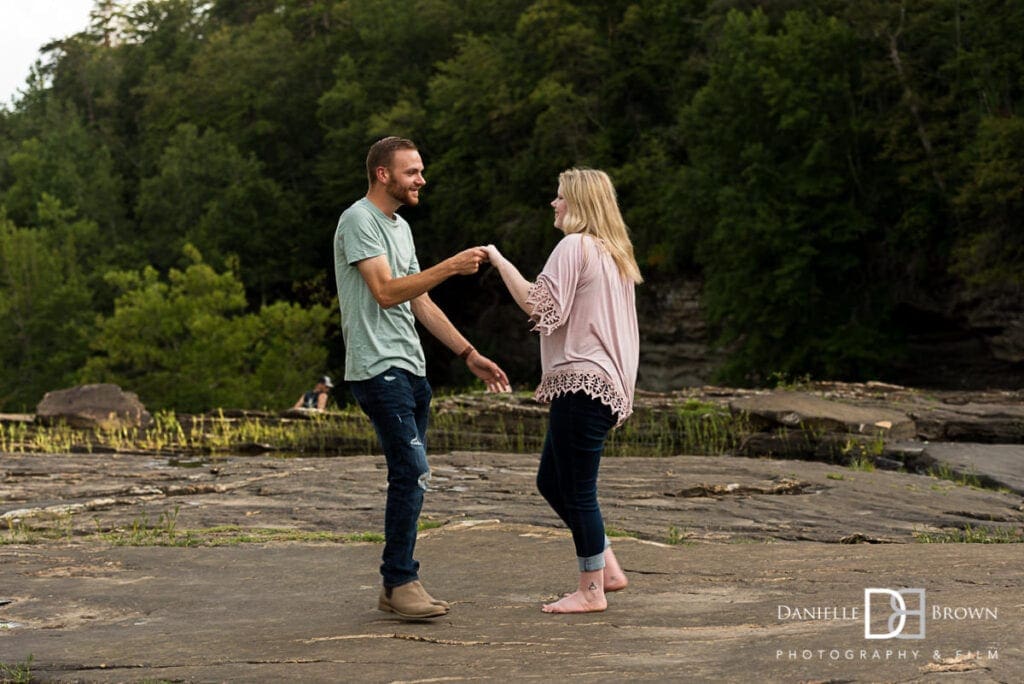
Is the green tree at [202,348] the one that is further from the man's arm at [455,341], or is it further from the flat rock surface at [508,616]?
the man's arm at [455,341]

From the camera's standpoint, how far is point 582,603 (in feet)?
19.9

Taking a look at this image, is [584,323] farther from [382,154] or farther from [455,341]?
[382,154]

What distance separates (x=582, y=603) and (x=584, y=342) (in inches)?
47.8

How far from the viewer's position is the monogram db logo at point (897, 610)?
504cm

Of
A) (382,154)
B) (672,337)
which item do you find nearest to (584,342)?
(382,154)

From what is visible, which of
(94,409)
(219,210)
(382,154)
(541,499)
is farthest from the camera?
(219,210)

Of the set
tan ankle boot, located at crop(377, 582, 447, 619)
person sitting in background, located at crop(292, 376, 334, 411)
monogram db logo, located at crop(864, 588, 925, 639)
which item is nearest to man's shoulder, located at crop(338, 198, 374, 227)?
tan ankle boot, located at crop(377, 582, 447, 619)

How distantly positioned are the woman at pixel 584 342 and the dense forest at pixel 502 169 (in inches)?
1090

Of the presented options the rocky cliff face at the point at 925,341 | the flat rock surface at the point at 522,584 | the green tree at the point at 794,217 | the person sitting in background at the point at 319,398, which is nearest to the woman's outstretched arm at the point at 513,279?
the flat rock surface at the point at 522,584

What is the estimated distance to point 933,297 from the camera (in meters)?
38.1

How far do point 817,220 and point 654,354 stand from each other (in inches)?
410

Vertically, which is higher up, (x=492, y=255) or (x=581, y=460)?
(x=492, y=255)

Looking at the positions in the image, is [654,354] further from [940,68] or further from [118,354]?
[118,354]

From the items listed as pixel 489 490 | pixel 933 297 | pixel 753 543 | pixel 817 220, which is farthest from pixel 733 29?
pixel 753 543
